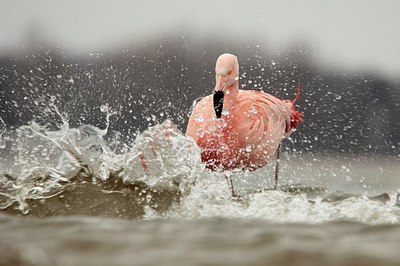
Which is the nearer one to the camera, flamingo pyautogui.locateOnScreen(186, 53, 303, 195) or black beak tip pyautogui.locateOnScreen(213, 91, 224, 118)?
black beak tip pyautogui.locateOnScreen(213, 91, 224, 118)

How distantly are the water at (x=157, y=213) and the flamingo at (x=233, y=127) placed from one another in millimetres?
158

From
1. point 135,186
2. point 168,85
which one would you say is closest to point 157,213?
point 135,186

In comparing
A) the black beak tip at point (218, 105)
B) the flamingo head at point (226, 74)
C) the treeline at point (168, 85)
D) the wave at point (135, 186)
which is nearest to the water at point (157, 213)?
the wave at point (135, 186)

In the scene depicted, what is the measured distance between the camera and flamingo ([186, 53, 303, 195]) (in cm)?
503

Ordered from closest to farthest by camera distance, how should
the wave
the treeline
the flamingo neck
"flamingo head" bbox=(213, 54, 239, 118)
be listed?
the wave < "flamingo head" bbox=(213, 54, 239, 118) < the flamingo neck < the treeline

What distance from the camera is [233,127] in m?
5.07

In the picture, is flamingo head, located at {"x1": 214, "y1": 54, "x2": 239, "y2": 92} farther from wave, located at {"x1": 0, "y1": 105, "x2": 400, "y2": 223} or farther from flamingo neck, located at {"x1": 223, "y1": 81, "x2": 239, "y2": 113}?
wave, located at {"x1": 0, "y1": 105, "x2": 400, "y2": 223}

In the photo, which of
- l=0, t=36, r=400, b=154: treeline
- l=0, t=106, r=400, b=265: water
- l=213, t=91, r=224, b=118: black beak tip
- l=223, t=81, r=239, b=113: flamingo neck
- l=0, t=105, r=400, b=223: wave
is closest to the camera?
l=0, t=106, r=400, b=265: water

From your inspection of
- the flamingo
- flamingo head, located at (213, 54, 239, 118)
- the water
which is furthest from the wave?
flamingo head, located at (213, 54, 239, 118)

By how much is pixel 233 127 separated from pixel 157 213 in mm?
1294

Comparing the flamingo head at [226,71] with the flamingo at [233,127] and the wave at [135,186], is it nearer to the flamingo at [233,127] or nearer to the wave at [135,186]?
the flamingo at [233,127]

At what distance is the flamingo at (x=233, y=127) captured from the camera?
503 cm

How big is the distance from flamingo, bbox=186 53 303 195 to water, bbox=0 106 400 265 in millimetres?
158

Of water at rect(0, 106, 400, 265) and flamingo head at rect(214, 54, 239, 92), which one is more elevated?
flamingo head at rect(214, 54, 239, 92)
